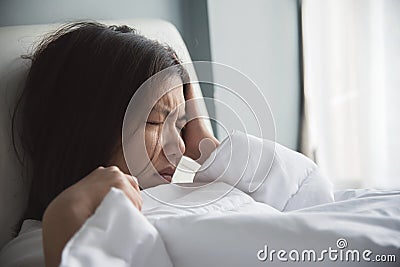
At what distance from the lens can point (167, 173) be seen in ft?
3.70

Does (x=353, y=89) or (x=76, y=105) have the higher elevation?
(x=76, y=105)

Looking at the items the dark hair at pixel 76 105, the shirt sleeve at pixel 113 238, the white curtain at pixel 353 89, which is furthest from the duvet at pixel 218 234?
the white curtain at pixel 353 89

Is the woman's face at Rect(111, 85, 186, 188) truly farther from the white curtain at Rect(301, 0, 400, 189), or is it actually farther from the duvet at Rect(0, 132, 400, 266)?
the white curtain at Rect(301, 0, 400, 189)

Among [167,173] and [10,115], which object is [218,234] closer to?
[167,173]

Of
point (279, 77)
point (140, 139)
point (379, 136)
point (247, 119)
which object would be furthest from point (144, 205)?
point (379, 136)

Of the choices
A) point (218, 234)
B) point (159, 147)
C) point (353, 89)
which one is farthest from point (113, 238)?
point (353, 89)

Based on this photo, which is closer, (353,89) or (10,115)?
(10,115)

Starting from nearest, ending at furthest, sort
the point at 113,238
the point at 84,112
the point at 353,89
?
the point at 113,238 < the point at 84,112 < the point at 353,89

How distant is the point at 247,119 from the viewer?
5.31 ft

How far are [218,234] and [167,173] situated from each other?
354mm

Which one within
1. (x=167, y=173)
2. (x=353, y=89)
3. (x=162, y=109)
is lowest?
(x=353, y=89)

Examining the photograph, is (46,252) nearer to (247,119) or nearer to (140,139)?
(140,139)

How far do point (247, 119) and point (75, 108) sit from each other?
617mm

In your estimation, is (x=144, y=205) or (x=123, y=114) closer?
(x=144, y=205)
